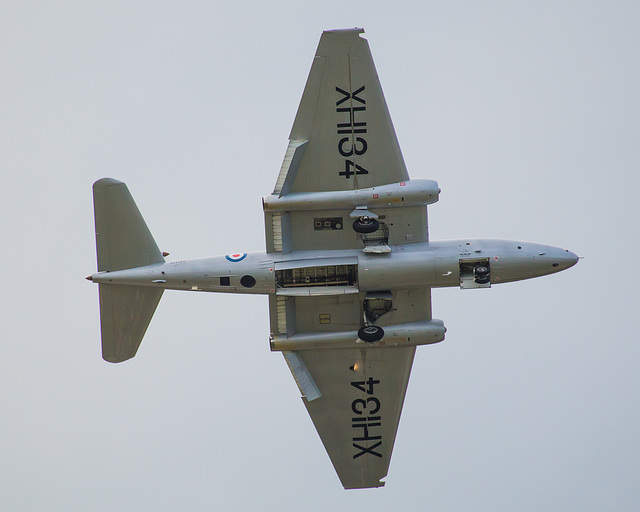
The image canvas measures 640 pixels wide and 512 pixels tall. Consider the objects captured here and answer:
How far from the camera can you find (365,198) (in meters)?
27.2

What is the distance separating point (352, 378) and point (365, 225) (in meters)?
4.80

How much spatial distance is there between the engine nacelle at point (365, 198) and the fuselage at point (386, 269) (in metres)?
1.25

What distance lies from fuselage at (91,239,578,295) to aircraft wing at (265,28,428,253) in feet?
2.32

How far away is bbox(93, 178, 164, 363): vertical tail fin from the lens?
27.1 m

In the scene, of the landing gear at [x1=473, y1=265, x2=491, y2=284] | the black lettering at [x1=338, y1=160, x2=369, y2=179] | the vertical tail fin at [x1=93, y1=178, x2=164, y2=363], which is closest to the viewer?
the landing gear at [x1=473, y1=265, x2=491, y2=284]

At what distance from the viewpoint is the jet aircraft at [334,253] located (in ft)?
88.5

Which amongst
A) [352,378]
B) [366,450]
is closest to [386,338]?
[352,378]

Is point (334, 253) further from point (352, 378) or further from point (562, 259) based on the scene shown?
point (562, 259)

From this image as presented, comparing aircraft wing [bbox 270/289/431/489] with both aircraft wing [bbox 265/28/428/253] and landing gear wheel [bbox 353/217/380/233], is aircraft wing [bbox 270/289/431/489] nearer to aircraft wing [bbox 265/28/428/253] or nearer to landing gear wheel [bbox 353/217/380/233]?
aircraft wing [bbox 265/28/428/253]

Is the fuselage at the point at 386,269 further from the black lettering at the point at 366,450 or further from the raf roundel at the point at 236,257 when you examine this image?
the black lettering at the point at 366,450

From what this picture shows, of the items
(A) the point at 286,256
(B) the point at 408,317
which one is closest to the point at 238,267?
(A) the point at 286,256

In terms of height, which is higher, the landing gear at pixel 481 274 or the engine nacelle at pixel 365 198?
the engine nacelle at pixel 365 198

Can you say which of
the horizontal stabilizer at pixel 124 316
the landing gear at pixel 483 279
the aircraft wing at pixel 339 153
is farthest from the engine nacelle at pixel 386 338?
the horizontal stabilizer at pixel 124 316

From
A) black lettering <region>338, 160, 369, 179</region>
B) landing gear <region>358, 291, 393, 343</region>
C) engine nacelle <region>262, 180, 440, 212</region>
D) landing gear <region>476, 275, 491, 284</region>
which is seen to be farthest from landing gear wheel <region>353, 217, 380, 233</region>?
landing gear <region>476, 275, 491, 284</region>
